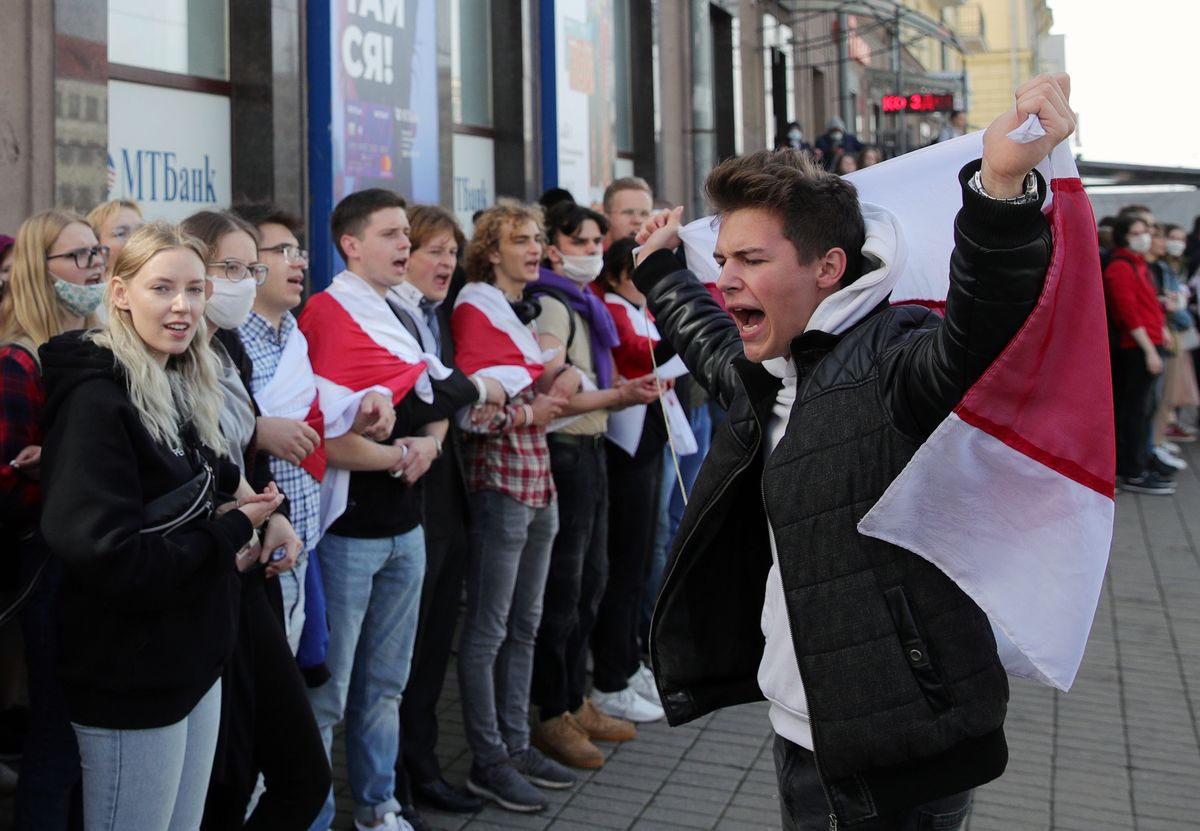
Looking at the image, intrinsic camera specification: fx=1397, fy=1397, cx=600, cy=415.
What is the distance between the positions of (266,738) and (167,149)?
3.82 m

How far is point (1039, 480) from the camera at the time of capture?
2.47 metres

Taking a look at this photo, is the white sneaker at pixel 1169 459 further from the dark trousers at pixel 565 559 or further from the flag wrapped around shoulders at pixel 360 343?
the flag wrapped around shoulders at pixel 360 343

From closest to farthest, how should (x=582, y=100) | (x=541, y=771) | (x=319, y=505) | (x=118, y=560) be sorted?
(x=118, y=560), (x=319, y=505), (x=541, y=771), (x=582, y=100)

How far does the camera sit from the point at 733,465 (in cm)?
294

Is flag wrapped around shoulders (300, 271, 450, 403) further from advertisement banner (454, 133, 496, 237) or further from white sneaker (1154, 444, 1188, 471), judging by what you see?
white sneaker (1154, 444, 1188, 471)

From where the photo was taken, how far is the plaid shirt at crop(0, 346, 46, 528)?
337 cm

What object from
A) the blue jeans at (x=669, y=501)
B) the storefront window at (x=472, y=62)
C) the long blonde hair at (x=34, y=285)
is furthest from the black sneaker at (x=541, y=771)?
the storefront window at (x=472, y=62)

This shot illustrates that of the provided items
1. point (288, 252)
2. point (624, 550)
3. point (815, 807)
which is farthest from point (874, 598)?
point (624, 550)

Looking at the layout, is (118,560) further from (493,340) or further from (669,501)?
(669,501)

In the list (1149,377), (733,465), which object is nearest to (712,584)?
(733,465)

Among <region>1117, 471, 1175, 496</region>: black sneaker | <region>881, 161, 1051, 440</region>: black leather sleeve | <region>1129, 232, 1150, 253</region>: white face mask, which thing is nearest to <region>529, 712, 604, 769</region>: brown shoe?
<region>881, 161, 1051, 440</region>: black leather sleeve

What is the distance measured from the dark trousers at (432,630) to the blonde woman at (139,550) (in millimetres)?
1522

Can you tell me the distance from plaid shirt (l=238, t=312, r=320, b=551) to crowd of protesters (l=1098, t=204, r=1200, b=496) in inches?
→ 324

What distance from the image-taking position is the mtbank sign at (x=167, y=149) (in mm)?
6410
